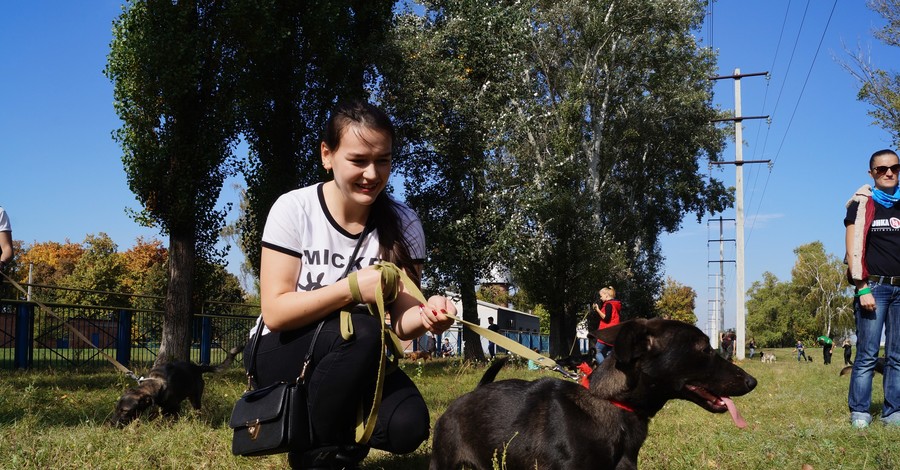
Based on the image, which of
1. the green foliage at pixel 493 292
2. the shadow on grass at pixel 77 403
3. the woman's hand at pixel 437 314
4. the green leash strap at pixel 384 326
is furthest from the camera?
the green foliage at pixel 493 292

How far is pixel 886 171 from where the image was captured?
625cm

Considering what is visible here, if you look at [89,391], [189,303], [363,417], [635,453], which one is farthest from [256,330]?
[189,303]

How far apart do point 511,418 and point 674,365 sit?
0.93m

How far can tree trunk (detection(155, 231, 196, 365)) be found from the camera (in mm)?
13219

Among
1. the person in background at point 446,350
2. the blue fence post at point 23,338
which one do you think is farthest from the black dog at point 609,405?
the person in background at point 446,350

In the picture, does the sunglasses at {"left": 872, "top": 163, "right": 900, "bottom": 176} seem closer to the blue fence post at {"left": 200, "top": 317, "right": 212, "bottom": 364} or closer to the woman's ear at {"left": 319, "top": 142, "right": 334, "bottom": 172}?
the woman's ear at {"left": 319, "top": 142, "right": 334, "bottom": 172}

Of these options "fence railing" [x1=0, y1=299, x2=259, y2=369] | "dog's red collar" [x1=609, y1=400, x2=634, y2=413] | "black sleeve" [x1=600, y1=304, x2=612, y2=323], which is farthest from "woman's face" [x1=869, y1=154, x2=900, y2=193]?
"fence railing" [x1=0, y1=299, x2=259, y2=369]

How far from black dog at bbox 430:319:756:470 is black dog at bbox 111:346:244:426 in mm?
3628

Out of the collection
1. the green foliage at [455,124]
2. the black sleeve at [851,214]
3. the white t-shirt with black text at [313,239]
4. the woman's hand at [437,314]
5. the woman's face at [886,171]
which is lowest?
the woman's hand at [437,314]

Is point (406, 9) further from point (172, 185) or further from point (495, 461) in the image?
point (495, 461)

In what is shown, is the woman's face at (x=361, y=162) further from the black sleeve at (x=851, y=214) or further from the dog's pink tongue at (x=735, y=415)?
the black sleeve at (x=851, y=214)

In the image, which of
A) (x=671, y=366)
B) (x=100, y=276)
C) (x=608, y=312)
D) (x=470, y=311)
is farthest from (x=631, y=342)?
(x=100, y=276)

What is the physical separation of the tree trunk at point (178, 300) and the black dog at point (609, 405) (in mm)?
10572

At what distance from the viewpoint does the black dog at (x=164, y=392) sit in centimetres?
628
